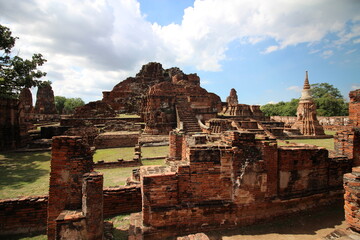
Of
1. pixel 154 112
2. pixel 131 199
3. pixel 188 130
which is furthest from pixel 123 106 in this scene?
pixel 131 199

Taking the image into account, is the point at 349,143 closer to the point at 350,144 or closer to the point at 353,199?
the point at 350,144

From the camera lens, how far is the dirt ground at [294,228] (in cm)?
355

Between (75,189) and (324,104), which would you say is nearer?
(75,189)

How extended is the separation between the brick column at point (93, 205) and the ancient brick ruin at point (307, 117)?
19.3 m

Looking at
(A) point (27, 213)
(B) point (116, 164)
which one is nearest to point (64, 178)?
(A) point (27, 213)

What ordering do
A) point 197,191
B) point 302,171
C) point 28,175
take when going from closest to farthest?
point 197,191 → point 302,171 → point 28,175

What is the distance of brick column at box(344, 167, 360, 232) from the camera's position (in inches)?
118

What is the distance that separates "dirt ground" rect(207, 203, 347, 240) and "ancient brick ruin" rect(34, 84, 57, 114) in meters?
42.3

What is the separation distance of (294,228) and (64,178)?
4.77m

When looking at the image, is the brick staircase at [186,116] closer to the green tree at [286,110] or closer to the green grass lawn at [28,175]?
the green grass lawn at [28,175]

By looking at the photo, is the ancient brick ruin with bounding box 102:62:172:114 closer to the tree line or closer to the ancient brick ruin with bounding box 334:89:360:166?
the tree line

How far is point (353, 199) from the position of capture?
3.13 m

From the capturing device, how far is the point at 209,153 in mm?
3789

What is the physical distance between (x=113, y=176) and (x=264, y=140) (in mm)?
5107
